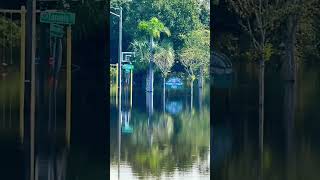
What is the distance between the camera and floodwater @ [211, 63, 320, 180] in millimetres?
14586

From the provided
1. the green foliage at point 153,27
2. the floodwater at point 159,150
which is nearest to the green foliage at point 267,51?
the floodwater at point 159,150

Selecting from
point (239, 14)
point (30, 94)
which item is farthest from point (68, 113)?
point (30, 94)

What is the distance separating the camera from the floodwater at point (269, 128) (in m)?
14.6

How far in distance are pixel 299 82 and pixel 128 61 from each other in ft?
162

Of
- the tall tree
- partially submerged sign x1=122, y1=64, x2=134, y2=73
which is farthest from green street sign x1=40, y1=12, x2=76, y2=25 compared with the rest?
partially submerged sign x1=122, y1=64, x2=134, y2=73

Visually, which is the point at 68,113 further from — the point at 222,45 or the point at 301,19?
the point at 301,19

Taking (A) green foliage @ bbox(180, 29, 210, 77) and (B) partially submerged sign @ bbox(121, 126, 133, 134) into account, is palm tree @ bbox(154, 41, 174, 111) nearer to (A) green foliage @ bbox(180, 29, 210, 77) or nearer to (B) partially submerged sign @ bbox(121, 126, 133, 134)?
(A) green foliage @ bbox(180, 29, 210, 77)

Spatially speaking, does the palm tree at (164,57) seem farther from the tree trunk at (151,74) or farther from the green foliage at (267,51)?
the green foliage at (267,51)

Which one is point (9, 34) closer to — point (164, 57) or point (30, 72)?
point (30, 72)

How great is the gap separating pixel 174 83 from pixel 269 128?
60965 millimetres

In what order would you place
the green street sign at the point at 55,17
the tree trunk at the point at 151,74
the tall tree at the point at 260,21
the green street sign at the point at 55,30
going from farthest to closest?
the tree trunk at the point at 151,74, the tall tree at the point at 260,21, the green street sign at the point at 55,30, the green street sign at the point at 55,17

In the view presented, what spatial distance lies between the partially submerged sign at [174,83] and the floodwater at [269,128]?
183 feet

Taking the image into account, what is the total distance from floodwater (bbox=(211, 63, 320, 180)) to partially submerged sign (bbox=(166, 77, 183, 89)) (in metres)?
55.9

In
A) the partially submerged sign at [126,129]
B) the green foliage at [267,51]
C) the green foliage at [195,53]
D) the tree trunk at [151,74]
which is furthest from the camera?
the green foliage at [195,53]
